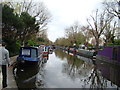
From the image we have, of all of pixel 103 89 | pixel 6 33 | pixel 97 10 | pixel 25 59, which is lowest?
pixel 103 89

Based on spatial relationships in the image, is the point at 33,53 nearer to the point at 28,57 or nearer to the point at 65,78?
the point at 28,57

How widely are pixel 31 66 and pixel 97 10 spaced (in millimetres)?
22186

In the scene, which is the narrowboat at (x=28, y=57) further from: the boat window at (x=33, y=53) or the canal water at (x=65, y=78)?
the canal water at (x=65, y=78)

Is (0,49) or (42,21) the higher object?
(42,21)

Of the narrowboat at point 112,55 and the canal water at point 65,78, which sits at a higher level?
the narrowboat at point 112,55

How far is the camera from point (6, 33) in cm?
1753

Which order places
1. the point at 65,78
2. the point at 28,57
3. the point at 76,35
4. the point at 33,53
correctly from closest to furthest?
the point at 65,78
the point at 28,57
the point at 33,53
the point at 76,35

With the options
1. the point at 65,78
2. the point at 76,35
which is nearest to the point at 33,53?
the point at 65,78

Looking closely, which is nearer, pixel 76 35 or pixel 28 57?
pixel 28 57

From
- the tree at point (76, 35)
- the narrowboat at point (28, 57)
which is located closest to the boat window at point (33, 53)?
the narrowboat at point (28, 57)

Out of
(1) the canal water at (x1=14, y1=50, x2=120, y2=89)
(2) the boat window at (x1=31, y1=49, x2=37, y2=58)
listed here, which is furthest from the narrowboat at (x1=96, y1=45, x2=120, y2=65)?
(2) the boat window at (x1=31, y1=49, x2=37, y2=58)

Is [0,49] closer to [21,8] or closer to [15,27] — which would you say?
[15,27]

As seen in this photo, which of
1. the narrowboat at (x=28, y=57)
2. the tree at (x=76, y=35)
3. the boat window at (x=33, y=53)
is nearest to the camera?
the narrowboat at (x=28, y=57)

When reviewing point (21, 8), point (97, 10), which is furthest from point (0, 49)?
point (97, 10)
